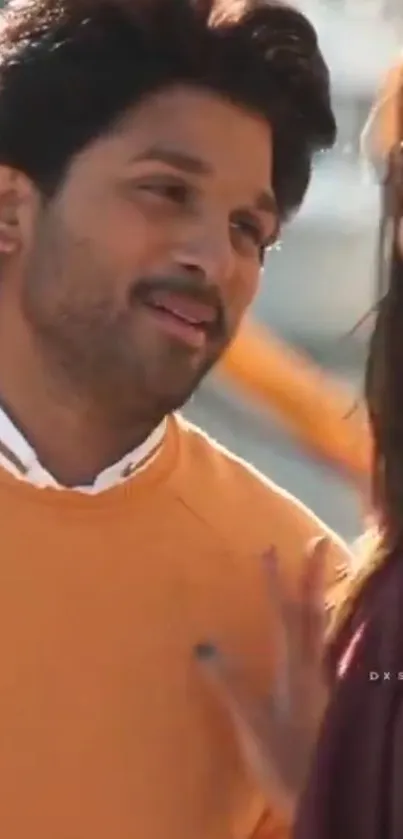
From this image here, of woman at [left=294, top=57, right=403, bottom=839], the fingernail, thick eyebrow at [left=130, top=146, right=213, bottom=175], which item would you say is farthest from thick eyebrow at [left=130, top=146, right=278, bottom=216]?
the fingernail

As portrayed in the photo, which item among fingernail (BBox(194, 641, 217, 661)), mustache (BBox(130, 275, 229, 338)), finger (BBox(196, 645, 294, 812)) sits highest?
mustache (BBox(130, 275, 229, 338))

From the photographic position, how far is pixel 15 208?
25.3 inches

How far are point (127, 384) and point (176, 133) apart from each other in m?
0.12

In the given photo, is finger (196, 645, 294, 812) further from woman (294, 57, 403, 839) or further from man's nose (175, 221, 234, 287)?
man's nose (175, 221, 234, 287)

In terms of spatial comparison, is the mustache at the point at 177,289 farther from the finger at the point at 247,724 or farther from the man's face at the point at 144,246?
the finger at the point at 247,724

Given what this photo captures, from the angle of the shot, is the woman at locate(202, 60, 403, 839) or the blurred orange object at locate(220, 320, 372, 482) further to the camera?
the blurred orange object at locate(220, 320, 372, 482)

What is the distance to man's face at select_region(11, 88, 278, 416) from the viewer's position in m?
0.62

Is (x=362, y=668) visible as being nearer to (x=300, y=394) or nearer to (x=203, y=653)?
(x=203, y=653)

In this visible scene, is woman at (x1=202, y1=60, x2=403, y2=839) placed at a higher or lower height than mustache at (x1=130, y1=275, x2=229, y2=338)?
lower

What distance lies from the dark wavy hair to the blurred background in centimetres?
8

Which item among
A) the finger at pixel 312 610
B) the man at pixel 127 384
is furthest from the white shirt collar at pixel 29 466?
the finger at pixel 312 610

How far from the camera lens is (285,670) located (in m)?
0.64

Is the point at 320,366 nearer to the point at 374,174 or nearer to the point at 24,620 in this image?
the point at 374,174

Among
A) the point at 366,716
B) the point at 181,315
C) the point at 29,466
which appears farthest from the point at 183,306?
the point at 366,716
